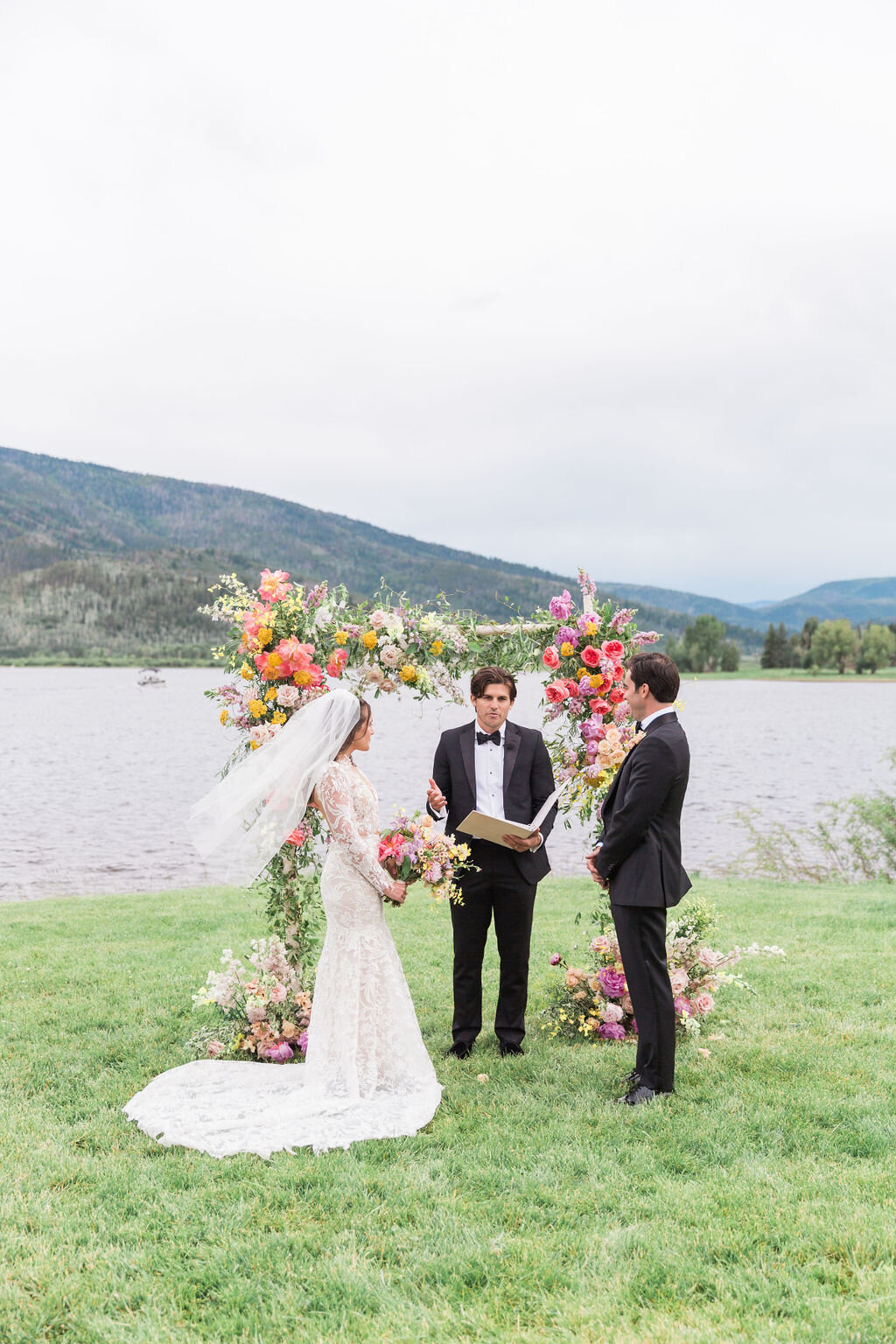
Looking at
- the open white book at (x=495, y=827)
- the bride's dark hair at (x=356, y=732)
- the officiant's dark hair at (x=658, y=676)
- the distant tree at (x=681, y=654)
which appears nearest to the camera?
the officiant's dark hair at (x=658, y=676)

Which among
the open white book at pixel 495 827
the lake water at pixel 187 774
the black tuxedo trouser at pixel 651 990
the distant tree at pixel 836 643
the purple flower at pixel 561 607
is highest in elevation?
the distant tree at pixel 836 643

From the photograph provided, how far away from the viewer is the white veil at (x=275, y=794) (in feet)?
18.4

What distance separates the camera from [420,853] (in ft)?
18.4

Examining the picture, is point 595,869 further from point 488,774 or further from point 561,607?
point 561,607

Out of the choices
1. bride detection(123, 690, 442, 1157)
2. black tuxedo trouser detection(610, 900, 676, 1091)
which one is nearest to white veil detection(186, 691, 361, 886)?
bride detection(123, 690, 442, 1157)

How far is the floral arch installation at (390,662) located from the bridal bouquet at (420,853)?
0.91m

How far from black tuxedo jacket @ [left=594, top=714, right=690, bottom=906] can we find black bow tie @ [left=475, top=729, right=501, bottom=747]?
1154 millimetres

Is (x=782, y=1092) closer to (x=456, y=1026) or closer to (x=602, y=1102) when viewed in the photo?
(x=602, y=1102)

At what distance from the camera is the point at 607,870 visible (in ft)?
18.1

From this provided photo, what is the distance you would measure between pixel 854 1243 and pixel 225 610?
5.10 meters

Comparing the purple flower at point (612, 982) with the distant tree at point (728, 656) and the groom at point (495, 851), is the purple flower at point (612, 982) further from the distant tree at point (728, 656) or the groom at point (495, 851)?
the distant tree at point (728, 656)

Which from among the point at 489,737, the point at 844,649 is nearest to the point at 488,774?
the point at 489,737

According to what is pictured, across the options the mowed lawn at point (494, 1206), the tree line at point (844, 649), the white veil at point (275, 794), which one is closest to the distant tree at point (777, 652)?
the tree line at point (844, 649)

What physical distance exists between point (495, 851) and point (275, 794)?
1.59 meters
